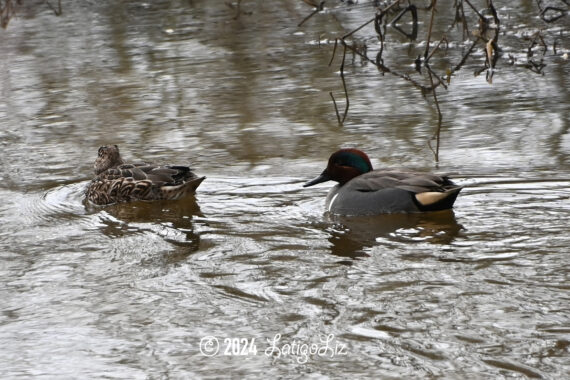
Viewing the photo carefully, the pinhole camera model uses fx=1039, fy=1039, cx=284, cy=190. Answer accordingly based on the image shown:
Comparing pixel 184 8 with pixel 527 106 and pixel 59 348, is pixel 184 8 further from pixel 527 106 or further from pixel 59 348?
pixel 59 348

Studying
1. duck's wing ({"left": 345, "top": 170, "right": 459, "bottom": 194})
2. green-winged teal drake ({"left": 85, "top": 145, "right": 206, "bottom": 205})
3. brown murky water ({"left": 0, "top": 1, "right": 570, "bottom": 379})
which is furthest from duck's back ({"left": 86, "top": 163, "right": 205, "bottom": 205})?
duck's wing ({"left": 345, "top": 170, "right": 459, "bottom": 194})

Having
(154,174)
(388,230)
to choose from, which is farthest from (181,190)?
(388,230)

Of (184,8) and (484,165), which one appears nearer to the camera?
(484,165)

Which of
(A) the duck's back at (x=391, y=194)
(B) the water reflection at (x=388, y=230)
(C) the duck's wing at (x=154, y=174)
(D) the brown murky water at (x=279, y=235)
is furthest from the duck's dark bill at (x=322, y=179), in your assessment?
(C) the duck's wing at (x=154, y=174)

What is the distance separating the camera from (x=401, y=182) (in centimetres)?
875

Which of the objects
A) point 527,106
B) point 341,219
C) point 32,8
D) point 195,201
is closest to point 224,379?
point 341,219

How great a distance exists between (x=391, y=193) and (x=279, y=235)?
111 centimetres

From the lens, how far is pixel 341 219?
Result: 347 inches

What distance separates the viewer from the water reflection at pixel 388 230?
7.99 m

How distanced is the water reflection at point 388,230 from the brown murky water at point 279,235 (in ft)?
0.09

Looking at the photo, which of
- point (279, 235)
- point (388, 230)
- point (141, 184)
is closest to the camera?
point (279, 235)

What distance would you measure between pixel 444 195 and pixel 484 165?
1576 millimetres

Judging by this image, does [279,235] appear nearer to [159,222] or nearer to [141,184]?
[159,222]

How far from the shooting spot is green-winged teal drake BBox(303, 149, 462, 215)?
858 centimetres
